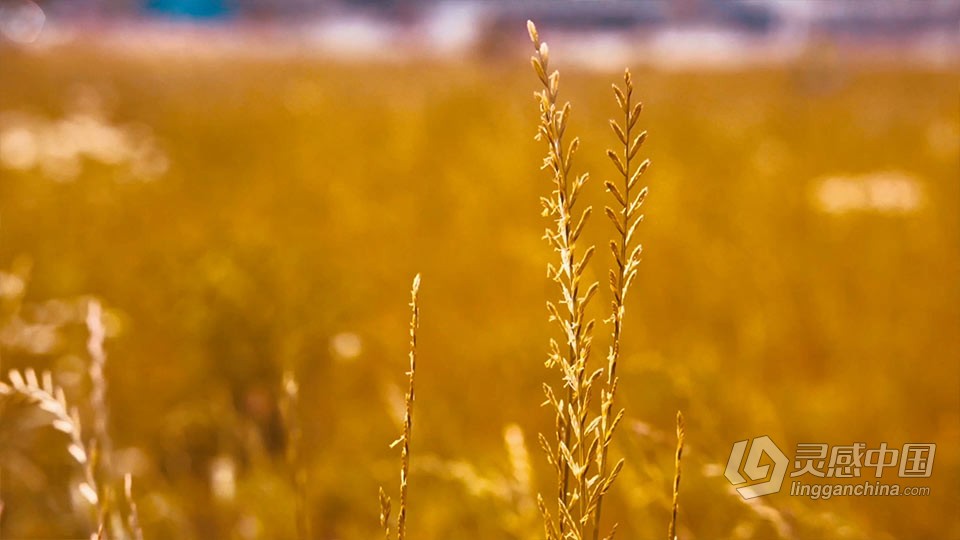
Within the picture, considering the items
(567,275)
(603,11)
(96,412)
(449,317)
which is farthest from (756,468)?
(603,11)

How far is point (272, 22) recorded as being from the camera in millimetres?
33969

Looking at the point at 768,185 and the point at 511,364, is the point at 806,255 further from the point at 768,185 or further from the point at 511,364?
the point at 511,364

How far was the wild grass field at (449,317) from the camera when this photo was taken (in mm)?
1386

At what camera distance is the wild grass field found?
1.39 metres

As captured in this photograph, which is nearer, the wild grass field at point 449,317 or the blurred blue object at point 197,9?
the wild grass field at point 449,317

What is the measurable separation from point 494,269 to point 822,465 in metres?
1.72

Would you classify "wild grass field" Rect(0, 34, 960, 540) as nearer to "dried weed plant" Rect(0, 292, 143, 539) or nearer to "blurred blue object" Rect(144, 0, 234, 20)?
"dried weed plant" Rect(0, 292, 143, 539)

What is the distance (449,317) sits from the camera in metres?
2.50

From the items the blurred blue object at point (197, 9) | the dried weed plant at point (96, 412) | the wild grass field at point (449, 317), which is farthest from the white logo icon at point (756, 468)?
the blurred blue object at point (197, 9)

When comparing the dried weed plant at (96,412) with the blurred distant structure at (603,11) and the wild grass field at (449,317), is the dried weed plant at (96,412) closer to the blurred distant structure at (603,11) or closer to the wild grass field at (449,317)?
the wild grass field at (449,317)

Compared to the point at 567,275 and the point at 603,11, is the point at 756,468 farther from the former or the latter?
the point at 603,11

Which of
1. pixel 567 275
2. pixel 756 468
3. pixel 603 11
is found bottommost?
pixel 756 468

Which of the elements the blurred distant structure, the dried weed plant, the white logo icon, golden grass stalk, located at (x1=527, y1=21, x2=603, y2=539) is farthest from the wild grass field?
the blurred distant structure

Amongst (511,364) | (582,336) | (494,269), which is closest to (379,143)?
(494,269)
